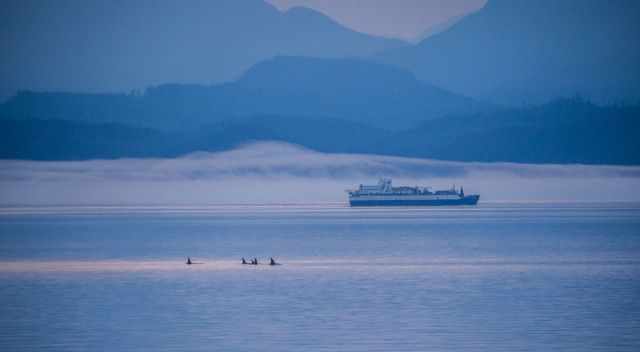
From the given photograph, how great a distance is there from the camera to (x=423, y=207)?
19762cm

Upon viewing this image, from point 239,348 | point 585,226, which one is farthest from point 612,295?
point 585,226

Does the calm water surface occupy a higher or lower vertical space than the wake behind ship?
lower

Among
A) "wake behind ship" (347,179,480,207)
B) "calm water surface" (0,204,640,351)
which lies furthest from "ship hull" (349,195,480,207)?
"calm water surface" (0,204,640,351)

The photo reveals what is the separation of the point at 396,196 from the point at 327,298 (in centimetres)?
14137

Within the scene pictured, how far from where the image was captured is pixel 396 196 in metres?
180

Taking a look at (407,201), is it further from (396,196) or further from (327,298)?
(327,298)

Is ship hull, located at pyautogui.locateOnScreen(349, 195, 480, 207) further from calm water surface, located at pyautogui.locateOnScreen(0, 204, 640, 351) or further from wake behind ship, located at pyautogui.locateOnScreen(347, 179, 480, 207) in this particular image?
calm water surface, located at pyautogui.locateOnScreen(0, 204, 640, 351)

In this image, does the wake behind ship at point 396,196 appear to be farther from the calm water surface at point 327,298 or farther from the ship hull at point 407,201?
the calm water surface at point 327,298

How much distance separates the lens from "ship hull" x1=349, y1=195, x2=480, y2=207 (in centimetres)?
17800

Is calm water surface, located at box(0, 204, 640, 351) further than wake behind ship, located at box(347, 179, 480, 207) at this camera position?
No

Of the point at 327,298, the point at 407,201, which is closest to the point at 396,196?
the point at 407,201

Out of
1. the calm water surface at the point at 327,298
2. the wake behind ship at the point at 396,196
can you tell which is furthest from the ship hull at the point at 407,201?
the calm water surface at the point at 327,298

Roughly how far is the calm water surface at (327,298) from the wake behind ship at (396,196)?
104 metres

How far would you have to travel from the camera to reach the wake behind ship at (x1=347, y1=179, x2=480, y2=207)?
585ft
